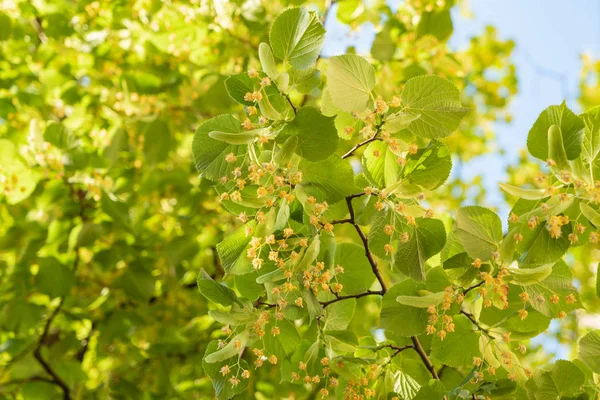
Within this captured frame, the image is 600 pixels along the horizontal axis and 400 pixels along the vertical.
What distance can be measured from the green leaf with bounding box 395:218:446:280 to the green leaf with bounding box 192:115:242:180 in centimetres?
35

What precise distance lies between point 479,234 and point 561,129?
0.72ft

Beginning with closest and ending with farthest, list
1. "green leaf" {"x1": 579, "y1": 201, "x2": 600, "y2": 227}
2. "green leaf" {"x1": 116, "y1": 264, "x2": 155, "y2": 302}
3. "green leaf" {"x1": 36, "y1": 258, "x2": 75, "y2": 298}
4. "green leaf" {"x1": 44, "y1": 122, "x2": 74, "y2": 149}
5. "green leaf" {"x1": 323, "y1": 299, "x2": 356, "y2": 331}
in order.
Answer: "green leaf" {"x1": 579, "y1": 201, "x2": 600, "y2": 227}, "green leaf" {"x1": 323, "y1": 299, "x2": 356, "y2": 331}, "green leaf" {"x1": 44, "y1": 122, "x2": 74, "y2": 149}, "green leaf" {"x1": 36, "y1": 258, "x2": 75, "y2": 298}, "green leaf" {"x1": 116, "y1": 264, "x2": 155, "y2": 302}

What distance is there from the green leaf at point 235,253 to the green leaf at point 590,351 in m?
0.60

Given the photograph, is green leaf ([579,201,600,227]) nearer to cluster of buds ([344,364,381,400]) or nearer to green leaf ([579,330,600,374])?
green leaf ([579,330,600,374])

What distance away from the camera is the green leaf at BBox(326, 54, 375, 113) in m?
0.97

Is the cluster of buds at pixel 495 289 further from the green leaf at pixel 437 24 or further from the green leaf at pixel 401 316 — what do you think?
the green leaf at pixel 437 24

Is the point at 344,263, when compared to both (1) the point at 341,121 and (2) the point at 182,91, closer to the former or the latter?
(1) the point at 341,121

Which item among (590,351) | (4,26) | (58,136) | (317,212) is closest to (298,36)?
(317,212)

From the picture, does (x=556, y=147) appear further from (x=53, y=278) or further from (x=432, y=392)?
(x=53, y=278)

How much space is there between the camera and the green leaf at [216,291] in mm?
1047

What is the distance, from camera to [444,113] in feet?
3.34

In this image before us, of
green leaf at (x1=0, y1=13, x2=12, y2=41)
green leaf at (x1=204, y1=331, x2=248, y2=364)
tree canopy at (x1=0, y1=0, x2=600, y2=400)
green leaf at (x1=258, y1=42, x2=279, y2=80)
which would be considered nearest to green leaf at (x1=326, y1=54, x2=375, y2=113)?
tree canopy at (x1=0, y1=0, x2=600, y2=400)

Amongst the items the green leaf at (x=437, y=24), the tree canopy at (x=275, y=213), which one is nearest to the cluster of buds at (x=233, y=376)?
the tree canopy at (x=275, y=213)

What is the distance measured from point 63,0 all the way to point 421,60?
146 centimetres
